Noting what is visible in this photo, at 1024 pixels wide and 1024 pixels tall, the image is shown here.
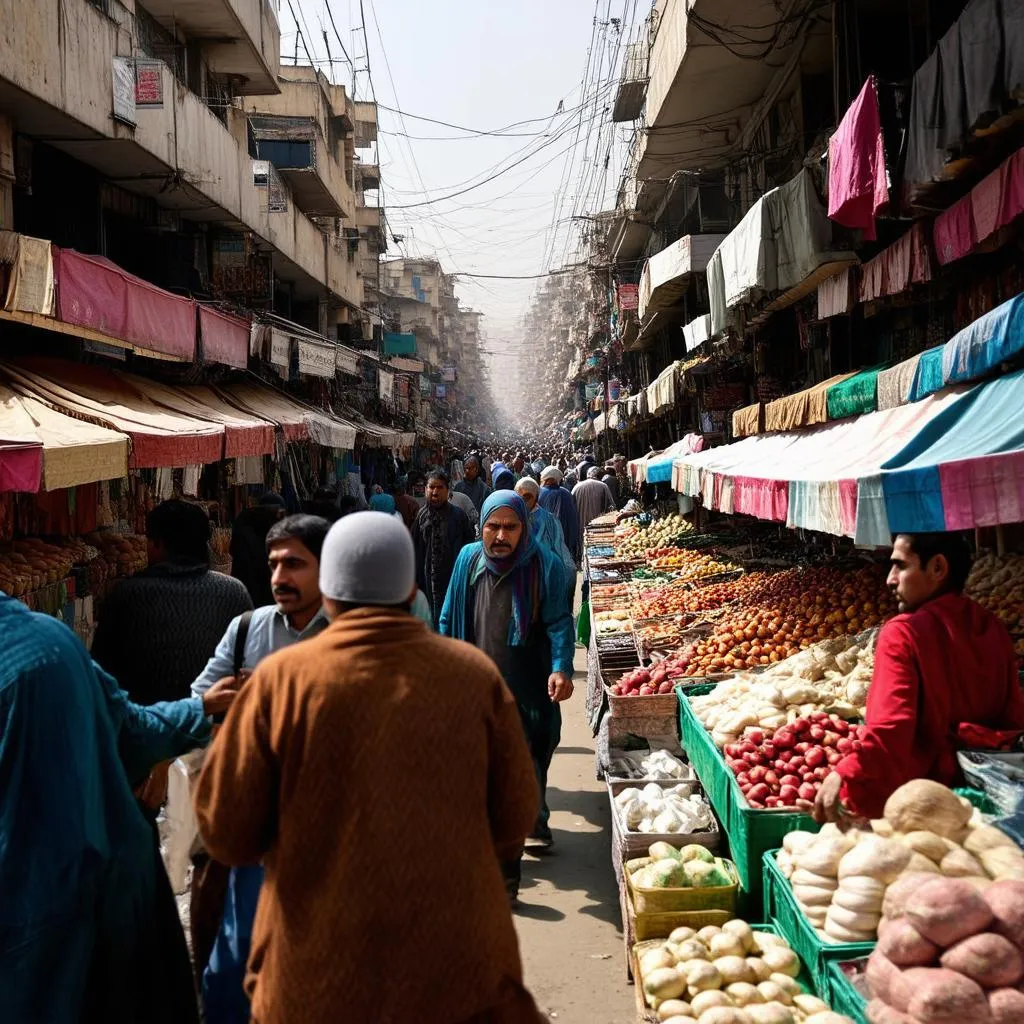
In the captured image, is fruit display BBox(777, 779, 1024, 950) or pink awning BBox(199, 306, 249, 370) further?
pink awning BBox(199, 306, 249, 370)

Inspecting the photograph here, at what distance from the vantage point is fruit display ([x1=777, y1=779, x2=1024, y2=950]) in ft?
10.1

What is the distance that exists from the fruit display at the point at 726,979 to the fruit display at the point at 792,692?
4.77 feet

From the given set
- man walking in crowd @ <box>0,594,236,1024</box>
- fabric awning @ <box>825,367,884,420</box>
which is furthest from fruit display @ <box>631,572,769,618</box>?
man walking in crowd @ <box>0,594,236,1024</box>

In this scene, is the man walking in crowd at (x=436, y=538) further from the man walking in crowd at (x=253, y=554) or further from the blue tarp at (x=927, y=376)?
the blue tarp at (x=927, y=376)

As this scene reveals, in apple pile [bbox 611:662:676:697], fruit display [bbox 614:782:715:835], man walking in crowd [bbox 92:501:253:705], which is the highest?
man walking in crowd [bbox 92:501:253:705]

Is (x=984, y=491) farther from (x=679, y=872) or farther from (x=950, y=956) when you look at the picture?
Result: (x=950, y=956)

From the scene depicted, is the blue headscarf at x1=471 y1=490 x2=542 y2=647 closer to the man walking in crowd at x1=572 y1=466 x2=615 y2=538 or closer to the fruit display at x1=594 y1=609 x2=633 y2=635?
the fruit display at x1=594 y1=609 x2=633 y2=635

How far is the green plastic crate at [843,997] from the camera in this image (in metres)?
2.93

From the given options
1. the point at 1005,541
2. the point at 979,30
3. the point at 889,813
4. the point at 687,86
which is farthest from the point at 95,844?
the point at 687,86

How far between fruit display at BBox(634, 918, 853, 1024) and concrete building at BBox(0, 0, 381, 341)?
9.11 m

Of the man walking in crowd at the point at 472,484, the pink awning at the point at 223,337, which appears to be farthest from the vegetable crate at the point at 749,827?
the pink awning at the point at 223,337

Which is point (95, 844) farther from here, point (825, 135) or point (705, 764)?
point (825, 135)

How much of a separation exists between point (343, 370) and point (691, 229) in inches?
342

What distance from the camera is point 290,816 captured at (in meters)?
2.03
